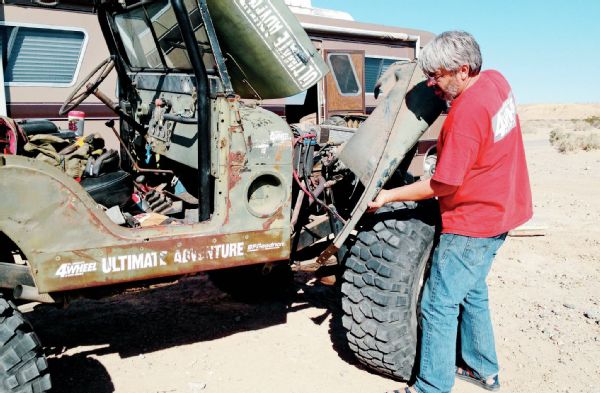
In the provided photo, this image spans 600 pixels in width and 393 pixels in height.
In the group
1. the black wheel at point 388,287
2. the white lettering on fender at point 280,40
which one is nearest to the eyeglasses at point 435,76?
the white lettering on fender at point 280,40

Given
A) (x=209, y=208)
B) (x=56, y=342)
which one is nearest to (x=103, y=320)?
(x=56, y=342)

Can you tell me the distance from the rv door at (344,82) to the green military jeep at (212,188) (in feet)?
15.4

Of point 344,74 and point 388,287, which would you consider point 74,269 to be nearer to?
point 388,287

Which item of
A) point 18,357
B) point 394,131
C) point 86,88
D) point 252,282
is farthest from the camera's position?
point 252,282

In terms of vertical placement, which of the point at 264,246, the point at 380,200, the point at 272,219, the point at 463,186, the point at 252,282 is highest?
the point at 463,186

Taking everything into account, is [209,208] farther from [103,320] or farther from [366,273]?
[103,320]

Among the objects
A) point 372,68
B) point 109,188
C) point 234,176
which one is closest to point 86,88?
point 109,188

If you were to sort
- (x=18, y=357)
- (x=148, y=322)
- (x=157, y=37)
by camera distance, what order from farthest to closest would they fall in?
(x=148, y=322) → (x=157, y=37) → (x=18, y=357)

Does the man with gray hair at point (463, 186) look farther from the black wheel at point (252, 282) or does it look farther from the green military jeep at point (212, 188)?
the black wheel at point (252, 282)

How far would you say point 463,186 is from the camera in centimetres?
273

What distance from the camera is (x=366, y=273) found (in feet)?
10.5

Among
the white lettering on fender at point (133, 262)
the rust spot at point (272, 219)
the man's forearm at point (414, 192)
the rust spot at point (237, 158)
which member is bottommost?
the white lettering on fender at point (133, 262)

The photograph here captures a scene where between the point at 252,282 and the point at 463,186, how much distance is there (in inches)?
87.4

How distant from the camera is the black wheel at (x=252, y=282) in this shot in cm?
444
